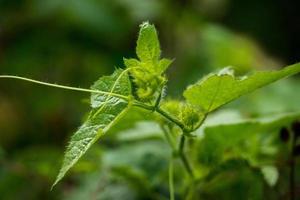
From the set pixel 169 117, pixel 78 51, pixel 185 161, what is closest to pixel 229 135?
pixel 185 161

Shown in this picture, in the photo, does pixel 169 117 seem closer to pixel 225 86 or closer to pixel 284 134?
pixel 225 86

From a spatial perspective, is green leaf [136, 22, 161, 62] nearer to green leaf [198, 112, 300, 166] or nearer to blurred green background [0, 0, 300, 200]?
green leaf [198, 112, 300, 166]

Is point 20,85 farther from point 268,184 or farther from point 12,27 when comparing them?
point 268,184

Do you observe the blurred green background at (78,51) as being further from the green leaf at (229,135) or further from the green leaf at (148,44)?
the green leaf at (148,44)

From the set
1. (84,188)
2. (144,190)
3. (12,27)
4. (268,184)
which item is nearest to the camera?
(268,184)

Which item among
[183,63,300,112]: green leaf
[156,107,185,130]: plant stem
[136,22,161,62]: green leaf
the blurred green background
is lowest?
[156,107,185,130]: plant stem

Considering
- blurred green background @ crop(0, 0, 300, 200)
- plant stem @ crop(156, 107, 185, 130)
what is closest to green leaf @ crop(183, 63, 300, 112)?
plant stem @ crop(156, 107, 185, 130)

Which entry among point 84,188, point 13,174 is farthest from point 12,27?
point 84,188
